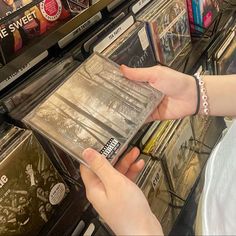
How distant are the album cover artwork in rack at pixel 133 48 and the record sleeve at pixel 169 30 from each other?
45 millimetres

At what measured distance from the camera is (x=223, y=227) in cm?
68

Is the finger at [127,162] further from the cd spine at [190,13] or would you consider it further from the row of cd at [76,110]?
the cd spine at [190,13]

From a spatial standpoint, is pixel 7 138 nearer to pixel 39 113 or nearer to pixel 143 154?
pixel 39 113

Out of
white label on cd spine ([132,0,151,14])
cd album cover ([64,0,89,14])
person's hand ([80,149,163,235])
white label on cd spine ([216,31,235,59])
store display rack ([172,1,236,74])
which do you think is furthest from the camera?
white label on cd spine ([216,31,235,59])

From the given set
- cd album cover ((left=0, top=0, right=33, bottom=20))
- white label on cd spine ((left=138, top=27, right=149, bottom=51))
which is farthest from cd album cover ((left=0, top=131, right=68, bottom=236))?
white label on cd spine ((left=138, top=27, right=149, bottom=51))

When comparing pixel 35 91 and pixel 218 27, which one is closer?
pixel 35 91

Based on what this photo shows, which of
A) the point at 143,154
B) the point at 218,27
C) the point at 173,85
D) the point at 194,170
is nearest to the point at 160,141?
the point at 143,154

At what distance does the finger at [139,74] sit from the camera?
0.77 meters

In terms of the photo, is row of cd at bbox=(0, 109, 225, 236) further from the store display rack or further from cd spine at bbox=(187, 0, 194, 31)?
cd spine at bbox=(187, 0, 194, 31)

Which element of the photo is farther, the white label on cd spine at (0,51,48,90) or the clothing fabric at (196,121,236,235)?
the white label on cd spine at (0,51,48,90)

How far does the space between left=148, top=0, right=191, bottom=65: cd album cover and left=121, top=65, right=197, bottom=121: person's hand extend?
181 mm

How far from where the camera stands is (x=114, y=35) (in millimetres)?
879

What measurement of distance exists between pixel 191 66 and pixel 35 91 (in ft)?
2.03

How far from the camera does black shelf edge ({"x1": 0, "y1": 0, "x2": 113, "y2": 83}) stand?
64 cm
